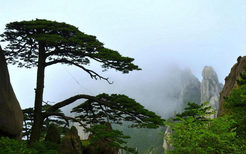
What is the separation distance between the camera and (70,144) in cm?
1365

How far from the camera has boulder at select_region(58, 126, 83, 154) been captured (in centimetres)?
1345

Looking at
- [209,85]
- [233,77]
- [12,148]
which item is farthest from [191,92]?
[12,148]

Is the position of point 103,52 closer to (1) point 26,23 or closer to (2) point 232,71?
(1) point 26,23

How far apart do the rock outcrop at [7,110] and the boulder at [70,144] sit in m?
2.44

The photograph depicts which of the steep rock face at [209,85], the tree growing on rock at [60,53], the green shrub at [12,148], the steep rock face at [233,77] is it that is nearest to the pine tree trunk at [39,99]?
the tree growing on rock at [60,53]

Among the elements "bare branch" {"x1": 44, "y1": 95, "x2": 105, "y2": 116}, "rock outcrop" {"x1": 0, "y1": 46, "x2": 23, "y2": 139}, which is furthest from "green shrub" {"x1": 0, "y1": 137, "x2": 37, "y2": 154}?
"bare branch" {"x1": 44, "y1": 95, "x2": 105, "y2": 116}

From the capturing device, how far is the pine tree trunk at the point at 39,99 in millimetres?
15135

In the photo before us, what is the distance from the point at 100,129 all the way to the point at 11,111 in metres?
4.49

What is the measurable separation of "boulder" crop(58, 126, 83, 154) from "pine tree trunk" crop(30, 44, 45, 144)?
2403mm

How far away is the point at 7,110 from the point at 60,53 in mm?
6023

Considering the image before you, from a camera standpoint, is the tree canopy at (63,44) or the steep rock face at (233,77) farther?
the steep rock face at (233,77)

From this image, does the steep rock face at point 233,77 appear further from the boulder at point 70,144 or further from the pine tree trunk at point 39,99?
the pine tree trunk at point 39,99

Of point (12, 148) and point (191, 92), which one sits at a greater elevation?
point (191, 92)

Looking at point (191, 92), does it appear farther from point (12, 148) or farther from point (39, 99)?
point (12, 148)
